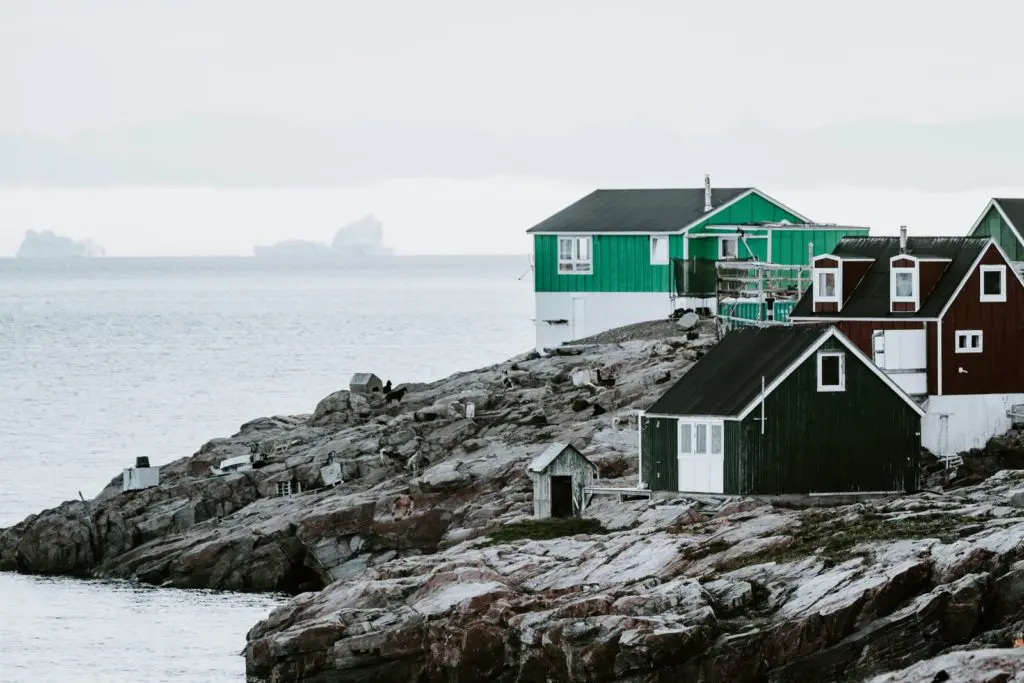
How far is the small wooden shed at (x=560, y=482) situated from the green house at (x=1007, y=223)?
75.6 ft

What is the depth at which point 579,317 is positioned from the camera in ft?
269

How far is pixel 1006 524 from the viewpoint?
41031 millimetres

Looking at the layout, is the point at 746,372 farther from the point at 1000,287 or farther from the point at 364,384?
the point at 364,384

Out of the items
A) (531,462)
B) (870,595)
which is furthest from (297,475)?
(870,595)

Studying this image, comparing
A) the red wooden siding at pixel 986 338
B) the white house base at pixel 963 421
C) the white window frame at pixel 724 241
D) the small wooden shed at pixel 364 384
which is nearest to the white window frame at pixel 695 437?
the white house base at pixel 963 421

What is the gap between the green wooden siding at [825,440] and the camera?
161ft

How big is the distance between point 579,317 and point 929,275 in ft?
85.5

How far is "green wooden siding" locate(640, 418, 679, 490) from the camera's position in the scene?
50031 millimetres

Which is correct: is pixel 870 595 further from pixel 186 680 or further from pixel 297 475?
pixel 297 475

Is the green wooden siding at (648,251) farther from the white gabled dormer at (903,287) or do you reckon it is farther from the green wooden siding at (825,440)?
the green wooden siding at (825,440)

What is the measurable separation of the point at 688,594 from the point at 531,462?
16268 millimetres

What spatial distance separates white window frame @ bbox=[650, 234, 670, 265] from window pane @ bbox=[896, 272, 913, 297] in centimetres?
2348

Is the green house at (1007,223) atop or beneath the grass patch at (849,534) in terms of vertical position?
atop

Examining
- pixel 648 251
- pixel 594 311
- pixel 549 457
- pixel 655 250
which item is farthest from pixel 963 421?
pixel 594 311
